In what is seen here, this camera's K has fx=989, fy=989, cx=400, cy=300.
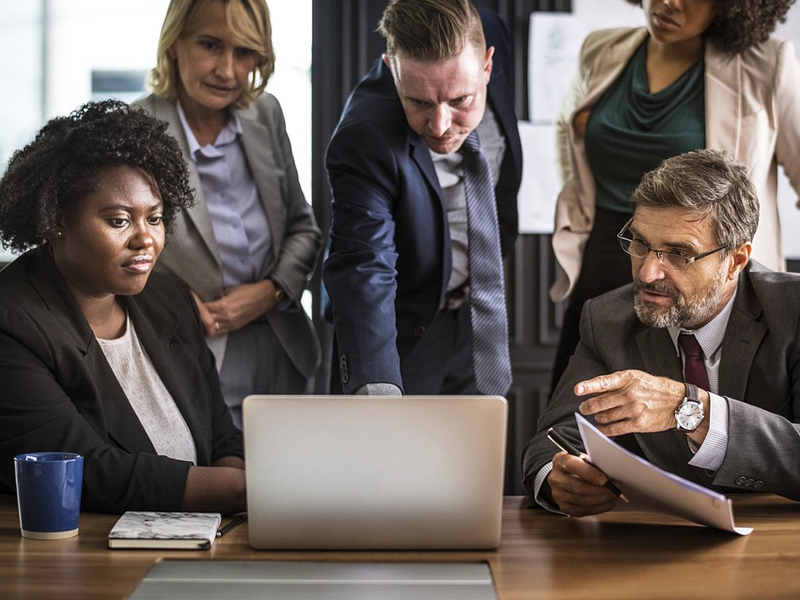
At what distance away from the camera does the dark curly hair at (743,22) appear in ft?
7.87

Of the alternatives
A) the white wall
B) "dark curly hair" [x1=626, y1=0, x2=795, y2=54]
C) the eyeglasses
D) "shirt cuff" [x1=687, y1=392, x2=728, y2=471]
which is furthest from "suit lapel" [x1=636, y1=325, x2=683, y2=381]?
the white wall

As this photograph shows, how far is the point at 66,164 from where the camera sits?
82.4 inches

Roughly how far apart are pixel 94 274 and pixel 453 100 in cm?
89

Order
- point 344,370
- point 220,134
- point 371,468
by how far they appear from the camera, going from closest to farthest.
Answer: point 371,468, point 344,370, point 220,134

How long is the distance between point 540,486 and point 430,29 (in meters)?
1.08

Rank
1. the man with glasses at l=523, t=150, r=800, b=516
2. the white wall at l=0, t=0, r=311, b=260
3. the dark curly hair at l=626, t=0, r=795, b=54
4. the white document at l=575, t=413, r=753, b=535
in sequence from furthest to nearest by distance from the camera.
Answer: the white wall at l=0, t=0, r=311, b=260 < the dark curly hair at l=626, t=0, r=795, b=54 < the man with glasses at l=523, t=150, r=800, b=516 < the white document at l=575, t=413, r=753, b=535

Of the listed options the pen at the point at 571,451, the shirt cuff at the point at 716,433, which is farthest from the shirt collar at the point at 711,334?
the pen at the point at 571,451

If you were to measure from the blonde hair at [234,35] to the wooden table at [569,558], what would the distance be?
1467 millimetres

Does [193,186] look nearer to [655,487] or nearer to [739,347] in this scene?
[739,347]

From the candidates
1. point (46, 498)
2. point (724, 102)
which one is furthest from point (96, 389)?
point (724, 102)

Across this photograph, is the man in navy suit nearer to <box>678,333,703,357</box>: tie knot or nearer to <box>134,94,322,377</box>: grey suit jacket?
<box>134,94,322,377</box>: grey suit jacket

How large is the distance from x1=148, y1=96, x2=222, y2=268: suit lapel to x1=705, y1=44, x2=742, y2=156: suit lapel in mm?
1337

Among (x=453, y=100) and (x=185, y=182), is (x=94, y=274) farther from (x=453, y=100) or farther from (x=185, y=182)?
(x=453, y=100)

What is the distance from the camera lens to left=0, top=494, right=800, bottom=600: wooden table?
1.24m
